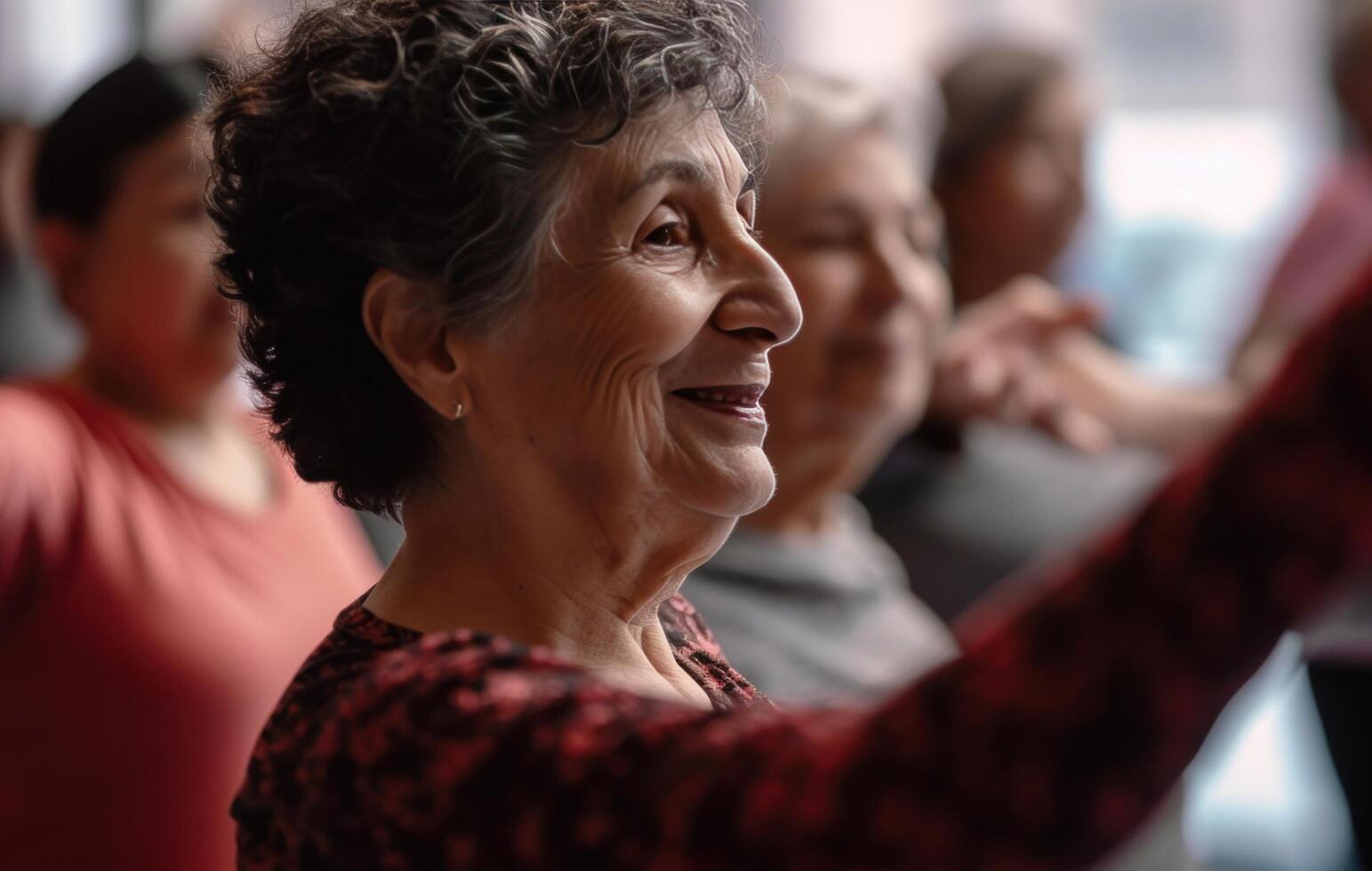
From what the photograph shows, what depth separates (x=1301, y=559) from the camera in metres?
0.58

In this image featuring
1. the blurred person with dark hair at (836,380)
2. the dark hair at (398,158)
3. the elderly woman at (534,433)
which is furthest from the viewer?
the blurred person with dark hair at (836,380)

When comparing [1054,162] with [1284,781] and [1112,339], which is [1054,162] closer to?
[1112,339]

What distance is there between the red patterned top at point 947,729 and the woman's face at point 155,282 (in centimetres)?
99

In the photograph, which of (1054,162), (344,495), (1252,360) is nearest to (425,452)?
(344,495)

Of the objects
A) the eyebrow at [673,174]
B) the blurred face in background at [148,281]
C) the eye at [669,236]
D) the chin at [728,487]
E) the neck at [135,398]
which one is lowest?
the neck at [135,398]

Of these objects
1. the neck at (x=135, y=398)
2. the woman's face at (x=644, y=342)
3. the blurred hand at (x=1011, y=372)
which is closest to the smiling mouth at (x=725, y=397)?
the woman's face at (x=644, y=342)

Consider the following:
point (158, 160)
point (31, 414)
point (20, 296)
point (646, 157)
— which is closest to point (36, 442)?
point (31, 414)

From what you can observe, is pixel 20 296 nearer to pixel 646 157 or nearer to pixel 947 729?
pixel 646 157

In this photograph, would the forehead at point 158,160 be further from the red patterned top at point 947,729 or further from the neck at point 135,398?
the red patterned top at point 947,729

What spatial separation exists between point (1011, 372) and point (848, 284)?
55 cm

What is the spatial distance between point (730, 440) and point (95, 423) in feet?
3.25

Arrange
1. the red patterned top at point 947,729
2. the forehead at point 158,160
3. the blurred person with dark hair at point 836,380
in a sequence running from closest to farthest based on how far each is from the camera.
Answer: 1. the red patterned top at point 947,729
2. the forehead at point 158,160
3. the blurred person with dark hair at point 836,380

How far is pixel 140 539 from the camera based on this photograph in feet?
5.19

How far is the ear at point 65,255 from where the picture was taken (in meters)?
1.74
